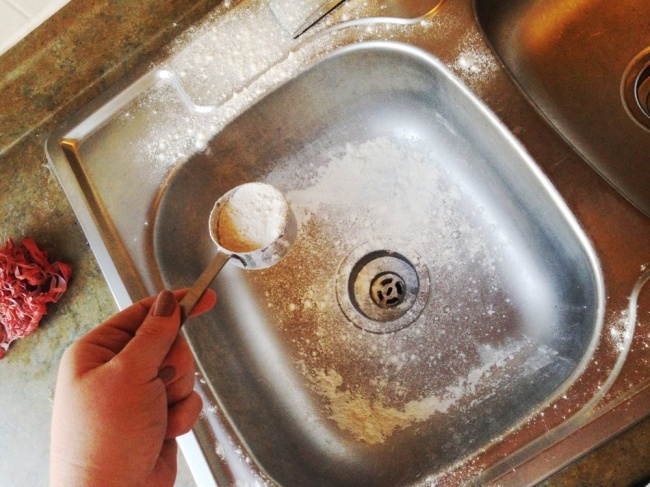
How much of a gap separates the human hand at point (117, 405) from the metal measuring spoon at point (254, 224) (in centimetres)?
15

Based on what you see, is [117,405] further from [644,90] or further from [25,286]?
[644,90]

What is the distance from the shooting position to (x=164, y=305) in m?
0.62

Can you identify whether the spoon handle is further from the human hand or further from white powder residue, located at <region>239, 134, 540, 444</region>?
white powder residue, located at <region>239, 134, 540, 444</region>

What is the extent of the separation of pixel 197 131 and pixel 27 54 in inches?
10.8

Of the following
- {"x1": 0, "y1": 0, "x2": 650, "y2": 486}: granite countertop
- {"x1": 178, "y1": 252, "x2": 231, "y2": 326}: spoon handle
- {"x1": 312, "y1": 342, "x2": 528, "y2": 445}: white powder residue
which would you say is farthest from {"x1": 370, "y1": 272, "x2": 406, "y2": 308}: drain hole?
{"x1": 0, "y1": 0, "x2": 650, "y2": 486}: granite countertop

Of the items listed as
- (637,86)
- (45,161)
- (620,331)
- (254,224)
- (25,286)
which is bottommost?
(620,331)

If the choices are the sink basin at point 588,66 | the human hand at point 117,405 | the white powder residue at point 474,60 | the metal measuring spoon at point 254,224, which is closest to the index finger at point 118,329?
the human hand at point 117,405

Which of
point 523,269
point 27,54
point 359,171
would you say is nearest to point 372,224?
point 359,171

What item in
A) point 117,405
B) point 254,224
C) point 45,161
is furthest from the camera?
point 45,161

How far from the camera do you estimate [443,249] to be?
0.85 meters

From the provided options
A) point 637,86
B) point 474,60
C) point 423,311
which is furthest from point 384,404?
point 637,86

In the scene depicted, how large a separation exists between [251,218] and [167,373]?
0.24m

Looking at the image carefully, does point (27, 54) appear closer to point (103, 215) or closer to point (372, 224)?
point (103, 215)

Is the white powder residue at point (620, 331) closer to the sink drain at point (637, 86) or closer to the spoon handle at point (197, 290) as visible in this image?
the sink drain at point (637, 86)
